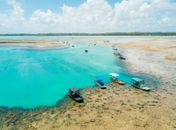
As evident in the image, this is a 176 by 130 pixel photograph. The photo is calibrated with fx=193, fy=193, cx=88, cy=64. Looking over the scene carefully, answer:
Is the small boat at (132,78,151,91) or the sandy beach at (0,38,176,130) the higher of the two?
the small boat at (132,78,151,91)

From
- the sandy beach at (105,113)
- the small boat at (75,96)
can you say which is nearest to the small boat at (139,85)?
the sandy beach at (105,113)

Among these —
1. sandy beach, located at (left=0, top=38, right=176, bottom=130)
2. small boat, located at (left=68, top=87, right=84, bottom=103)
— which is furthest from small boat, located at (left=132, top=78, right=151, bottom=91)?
small boat, located at (left=68, top=87, right=84, bottom=103)

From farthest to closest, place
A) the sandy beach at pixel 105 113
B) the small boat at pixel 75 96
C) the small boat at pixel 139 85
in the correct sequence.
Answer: the small boat at pixel 139 85, the small boat at pixel 75 96, the sandy beach at pixel 105 113

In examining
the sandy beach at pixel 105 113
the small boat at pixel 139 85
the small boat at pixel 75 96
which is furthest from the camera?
the small boat at pixel 139 85

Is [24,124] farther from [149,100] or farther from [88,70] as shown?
Answer: [88,70]

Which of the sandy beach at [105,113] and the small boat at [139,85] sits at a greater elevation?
the small boat at [139,85]

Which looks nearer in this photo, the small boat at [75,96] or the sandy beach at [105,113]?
the sandy beach at [105,113]

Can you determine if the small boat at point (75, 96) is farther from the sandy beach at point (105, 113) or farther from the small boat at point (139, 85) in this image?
the small boat at point (139, 85)

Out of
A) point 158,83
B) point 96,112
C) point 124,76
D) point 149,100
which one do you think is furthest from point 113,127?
point 124,76

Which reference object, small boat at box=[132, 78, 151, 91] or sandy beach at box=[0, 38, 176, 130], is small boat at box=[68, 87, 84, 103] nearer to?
sandy beach at box=[0, 38, 176, 130]

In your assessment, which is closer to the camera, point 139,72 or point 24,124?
point 24,124

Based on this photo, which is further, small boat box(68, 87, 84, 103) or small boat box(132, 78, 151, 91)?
small boat box(132, 78, 151, 91)
